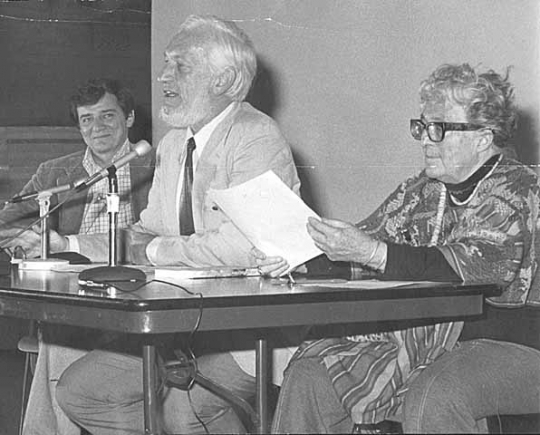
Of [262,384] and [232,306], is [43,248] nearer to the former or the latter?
[262,384]

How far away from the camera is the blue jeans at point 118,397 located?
3129 mm

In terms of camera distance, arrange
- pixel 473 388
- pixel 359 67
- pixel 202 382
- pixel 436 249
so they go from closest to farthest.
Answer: pixel 473 388
pixel 436 249
pixel 202 382
pixel 359 67

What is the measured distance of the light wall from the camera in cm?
323

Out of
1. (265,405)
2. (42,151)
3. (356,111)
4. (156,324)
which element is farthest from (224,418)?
(42,151)

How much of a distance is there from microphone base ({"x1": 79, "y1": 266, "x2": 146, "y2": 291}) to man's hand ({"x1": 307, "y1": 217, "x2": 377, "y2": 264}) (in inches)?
15.0

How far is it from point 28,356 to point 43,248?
2.23 ft

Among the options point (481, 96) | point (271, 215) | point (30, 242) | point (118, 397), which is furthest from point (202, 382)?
point (481, 96)

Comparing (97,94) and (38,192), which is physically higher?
(97,94)

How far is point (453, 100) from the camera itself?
9.77ft

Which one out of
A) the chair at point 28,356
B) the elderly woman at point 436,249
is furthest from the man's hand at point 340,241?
the chair at point 28,356

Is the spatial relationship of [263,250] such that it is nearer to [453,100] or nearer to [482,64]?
[453,100]

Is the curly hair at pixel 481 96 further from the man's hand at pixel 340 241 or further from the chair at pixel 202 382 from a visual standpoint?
the chair at pixel 202 382

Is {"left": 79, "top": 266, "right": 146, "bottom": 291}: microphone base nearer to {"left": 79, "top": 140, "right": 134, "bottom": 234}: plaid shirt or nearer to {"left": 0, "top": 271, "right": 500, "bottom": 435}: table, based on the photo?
{"left": 0, "top": 271, "right": 500, "bottom": 435}: table

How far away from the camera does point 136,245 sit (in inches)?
138
